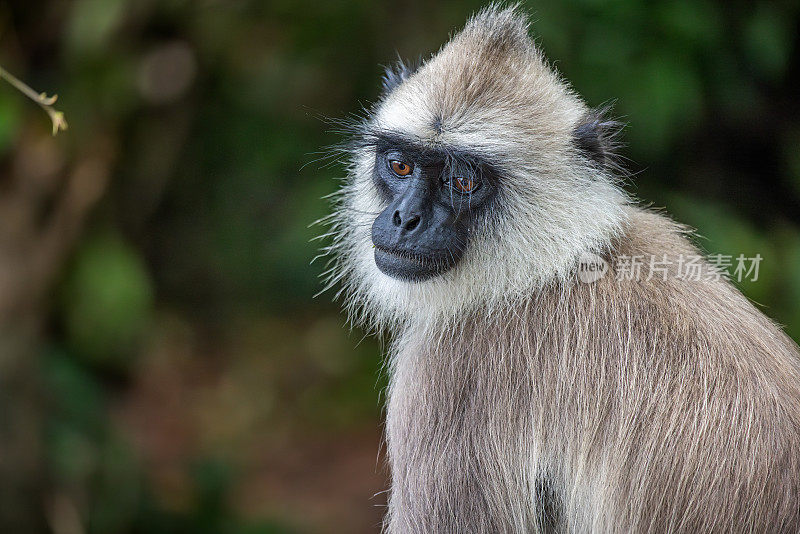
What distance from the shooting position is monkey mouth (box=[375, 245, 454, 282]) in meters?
4.11

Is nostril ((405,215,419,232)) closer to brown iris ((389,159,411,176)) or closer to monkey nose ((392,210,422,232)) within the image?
monkey nose ((392,210,422,232))

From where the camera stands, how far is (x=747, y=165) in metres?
7.85

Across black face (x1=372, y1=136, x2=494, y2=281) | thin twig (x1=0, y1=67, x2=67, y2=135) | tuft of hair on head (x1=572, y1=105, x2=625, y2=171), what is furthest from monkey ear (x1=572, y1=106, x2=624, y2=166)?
thin twig (x1=0, y1=67, x2=67, y2=135)

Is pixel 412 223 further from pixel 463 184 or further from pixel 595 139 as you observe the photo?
pixel 595 139

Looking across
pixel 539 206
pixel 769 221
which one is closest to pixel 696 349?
pixel 539 206

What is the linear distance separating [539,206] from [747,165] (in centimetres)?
435

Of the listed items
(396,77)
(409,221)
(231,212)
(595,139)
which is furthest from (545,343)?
(231,212)

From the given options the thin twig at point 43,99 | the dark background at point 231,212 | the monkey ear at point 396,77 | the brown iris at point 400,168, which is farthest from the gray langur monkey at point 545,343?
the dark background at point 231,212

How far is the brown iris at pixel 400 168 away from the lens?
432 centimetres

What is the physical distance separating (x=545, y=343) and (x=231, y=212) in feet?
19.5

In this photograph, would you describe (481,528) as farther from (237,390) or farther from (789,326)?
(237,390)

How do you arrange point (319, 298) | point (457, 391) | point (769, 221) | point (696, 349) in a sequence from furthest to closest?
point (319, 298) → point (769, 221) → point (457, 391) → point (696, 349)

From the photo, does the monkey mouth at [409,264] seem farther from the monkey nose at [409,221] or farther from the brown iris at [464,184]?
the brown iris at [464,184]

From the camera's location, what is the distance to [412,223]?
4.11 metres
